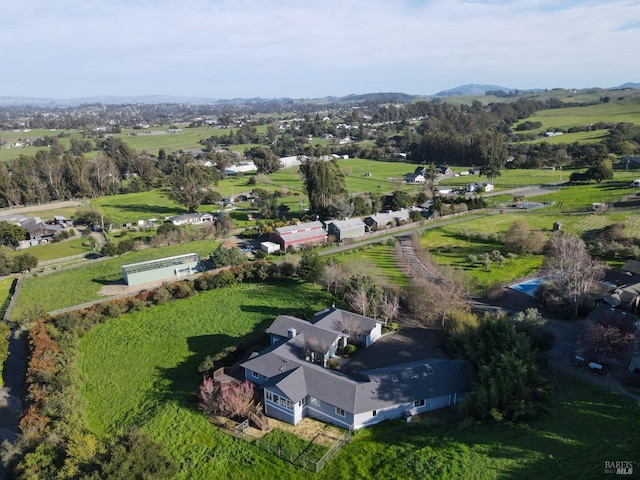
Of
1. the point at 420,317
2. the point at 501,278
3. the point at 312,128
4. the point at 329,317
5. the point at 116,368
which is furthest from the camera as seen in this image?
the point at 312,128

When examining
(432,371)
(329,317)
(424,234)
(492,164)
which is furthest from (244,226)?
(492,164)

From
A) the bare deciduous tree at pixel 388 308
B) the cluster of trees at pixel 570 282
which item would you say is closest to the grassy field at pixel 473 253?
the cluster of trees at pixel 570 282

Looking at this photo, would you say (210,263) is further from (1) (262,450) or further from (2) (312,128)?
(2) (312,128)

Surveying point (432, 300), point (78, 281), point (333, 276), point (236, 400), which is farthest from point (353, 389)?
point (78, 281)

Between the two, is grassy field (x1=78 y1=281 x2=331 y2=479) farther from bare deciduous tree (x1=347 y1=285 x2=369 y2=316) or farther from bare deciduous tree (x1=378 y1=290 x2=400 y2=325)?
bare deciduous tree (x1=378 y1=290 x2=400 y2=325)

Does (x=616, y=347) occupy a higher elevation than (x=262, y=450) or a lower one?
higher

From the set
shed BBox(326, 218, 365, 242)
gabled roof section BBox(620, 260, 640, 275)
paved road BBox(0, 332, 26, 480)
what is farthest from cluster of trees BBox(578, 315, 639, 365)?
shed BBox(326, 218, 365, 242)

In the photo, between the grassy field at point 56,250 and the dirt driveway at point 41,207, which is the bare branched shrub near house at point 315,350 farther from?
the dirt driveway at point 41,207

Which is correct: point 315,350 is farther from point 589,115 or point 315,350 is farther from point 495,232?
point 589,115
